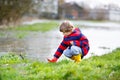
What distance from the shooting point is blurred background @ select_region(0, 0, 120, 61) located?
15.1 m

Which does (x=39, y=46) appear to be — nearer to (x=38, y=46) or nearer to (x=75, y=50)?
(x=38, y=46)

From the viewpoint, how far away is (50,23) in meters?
47.9

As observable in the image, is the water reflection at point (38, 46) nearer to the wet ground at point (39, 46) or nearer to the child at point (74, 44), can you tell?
the wet ground at point (39, 46)

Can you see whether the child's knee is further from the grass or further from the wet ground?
the wet ground

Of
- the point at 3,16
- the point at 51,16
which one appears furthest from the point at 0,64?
the point at 51,16

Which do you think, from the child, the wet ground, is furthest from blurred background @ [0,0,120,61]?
the child

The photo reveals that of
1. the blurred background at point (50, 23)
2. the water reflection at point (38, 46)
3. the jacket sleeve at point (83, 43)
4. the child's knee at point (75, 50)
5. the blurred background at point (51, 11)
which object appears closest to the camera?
the child's knee at point (75, 50)

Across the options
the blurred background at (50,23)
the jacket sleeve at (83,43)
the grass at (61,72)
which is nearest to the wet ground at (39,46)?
the blurred background at (50,23)

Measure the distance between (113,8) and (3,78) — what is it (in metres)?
120

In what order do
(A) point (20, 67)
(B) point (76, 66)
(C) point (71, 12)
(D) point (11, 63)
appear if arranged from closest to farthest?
1. (B) point (76, 66)
2. (A) point (20, 67)
3. (D) point (11, 63)
4. (C) point (71, 12)

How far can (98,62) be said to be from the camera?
8.70 m

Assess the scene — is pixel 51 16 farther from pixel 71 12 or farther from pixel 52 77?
pixel 52 77

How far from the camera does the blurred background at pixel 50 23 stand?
595 inches

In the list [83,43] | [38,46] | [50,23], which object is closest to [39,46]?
[38,46]
